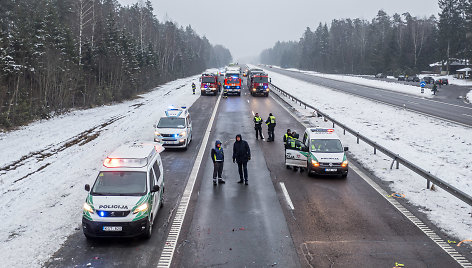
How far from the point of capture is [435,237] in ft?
32.6

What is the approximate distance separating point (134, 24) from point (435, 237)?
9193 centimetres

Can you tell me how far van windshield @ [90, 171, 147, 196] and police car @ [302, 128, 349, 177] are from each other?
748cm

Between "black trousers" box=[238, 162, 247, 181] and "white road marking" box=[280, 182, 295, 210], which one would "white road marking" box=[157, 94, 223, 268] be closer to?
"black trousers" box=[238, 162, 247, 181]

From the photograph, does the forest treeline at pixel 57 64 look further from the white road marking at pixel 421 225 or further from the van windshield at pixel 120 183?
the white road marking at pixel 421 225

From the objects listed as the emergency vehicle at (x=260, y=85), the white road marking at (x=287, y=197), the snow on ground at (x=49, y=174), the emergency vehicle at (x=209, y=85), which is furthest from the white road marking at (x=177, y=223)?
the emergency vehicle at (x=209, y=85)

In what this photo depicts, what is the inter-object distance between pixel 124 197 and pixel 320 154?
8.54 m

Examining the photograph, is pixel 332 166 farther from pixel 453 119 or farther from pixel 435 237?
pixel 453 119

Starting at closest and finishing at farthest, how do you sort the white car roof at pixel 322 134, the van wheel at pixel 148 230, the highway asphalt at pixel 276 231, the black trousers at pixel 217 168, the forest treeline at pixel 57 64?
the highway asphalt at pixel 276 231 → the van wheel at pixel 148 230 → the black trousers at pixel 217 168 → the white car roof at pixel 322 134 → the forest treeline at pixel 57 64

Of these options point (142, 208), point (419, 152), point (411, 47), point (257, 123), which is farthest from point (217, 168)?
point (411, 47)

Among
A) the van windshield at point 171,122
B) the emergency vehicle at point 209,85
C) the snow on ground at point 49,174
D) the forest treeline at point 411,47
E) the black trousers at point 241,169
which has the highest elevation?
the forest treeline at point 411,47

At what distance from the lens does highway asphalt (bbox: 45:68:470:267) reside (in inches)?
342

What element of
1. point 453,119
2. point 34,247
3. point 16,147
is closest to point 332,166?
point 34,247

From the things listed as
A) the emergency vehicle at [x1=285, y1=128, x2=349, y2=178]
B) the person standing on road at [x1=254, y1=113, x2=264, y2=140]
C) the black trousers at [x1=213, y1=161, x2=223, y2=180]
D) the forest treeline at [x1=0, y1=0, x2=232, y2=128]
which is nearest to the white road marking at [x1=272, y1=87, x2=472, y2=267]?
the emergency vehicle at [x1=285, y1=128, x2=349, y2=178]

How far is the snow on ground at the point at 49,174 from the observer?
9805 mm
